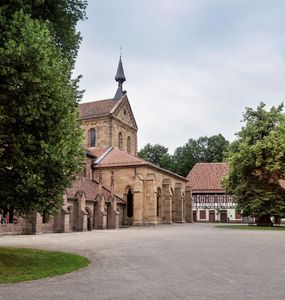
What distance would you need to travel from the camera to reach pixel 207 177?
76.2 m

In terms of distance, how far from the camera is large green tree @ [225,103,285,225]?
44.8 m

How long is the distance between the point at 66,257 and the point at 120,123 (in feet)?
157

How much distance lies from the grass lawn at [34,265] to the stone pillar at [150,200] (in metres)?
34.2

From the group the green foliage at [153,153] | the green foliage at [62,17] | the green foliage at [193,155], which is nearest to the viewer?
the green foliage at [62,17]

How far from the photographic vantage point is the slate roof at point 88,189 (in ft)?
132

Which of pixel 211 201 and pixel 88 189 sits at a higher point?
pixel 88 189

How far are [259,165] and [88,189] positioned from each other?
755 inches

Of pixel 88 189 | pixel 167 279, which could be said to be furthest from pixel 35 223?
pixel 167 279

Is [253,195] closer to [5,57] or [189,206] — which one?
[189,206]

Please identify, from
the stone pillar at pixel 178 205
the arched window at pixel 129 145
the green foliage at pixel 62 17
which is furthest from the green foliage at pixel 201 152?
the green foliage at pixel 62 17

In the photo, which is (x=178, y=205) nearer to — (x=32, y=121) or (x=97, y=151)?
(x=97, y=151)

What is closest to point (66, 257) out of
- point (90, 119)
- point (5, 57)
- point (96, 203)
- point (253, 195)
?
point (5, 57)

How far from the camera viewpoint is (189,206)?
67.1 m

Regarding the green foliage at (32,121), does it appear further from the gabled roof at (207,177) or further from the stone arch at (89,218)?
the gabled roof at (207,177)
